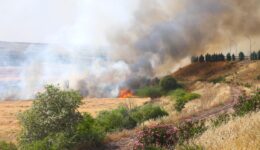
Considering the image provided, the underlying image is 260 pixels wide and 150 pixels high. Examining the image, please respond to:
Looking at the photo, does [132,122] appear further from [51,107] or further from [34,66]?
[34,66]

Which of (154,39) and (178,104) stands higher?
(154,39)

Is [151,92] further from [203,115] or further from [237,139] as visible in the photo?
[237,139]

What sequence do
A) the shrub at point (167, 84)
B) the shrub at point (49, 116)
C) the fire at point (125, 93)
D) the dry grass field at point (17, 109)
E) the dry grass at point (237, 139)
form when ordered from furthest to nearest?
the fire at point (125, 93) → the shrub at point (167, 84) → the dry grass field at point (17, 109) → the shrub at point (49, 116) → the dry grass at point (237, 139)

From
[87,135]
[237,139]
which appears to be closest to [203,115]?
[87,135]

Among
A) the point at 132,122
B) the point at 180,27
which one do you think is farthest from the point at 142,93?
the point at 132,122

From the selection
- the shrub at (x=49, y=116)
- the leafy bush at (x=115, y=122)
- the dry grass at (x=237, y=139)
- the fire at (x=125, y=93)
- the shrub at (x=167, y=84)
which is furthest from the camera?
the fire at (x=125, y=93)

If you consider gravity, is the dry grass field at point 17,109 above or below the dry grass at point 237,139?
below

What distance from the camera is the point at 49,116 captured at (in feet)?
70.3

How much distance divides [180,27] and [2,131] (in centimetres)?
4576

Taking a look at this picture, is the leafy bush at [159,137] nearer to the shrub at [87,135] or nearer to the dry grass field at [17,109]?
the shrub at [87,135]

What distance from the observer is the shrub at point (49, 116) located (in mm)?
21422

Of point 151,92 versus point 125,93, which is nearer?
point 151,92

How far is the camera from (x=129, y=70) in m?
86.7

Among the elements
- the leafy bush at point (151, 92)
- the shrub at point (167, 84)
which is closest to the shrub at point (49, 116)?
the leafy bush at point (151, 92)
